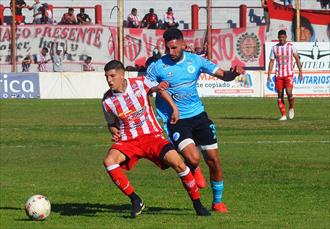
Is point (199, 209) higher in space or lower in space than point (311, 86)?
higher

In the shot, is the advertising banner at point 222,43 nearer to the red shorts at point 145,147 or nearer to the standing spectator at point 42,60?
the standing spectator at point 42,60

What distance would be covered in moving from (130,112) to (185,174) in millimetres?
919

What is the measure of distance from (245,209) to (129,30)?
31.7m

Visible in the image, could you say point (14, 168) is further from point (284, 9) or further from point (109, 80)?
point (284, 9)

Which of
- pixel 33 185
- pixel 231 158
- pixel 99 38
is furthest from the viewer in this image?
pixel 99 38

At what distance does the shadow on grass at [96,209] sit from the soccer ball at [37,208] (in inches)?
24.2

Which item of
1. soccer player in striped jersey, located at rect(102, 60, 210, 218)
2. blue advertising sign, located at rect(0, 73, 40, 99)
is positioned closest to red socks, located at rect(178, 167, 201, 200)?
soccer player in striped jersey, located at rect(102, 60, 210, 218)

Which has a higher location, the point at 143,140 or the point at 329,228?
the point at 143,140

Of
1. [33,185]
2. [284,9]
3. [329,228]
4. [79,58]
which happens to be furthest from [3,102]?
[329,228]

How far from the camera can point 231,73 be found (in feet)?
37.6

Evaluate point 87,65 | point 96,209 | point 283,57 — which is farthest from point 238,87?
point 96,209

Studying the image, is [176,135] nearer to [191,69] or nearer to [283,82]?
[191,69]

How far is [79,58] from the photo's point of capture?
42.8 meters

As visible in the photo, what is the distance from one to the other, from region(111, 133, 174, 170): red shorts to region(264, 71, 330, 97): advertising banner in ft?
97.9
